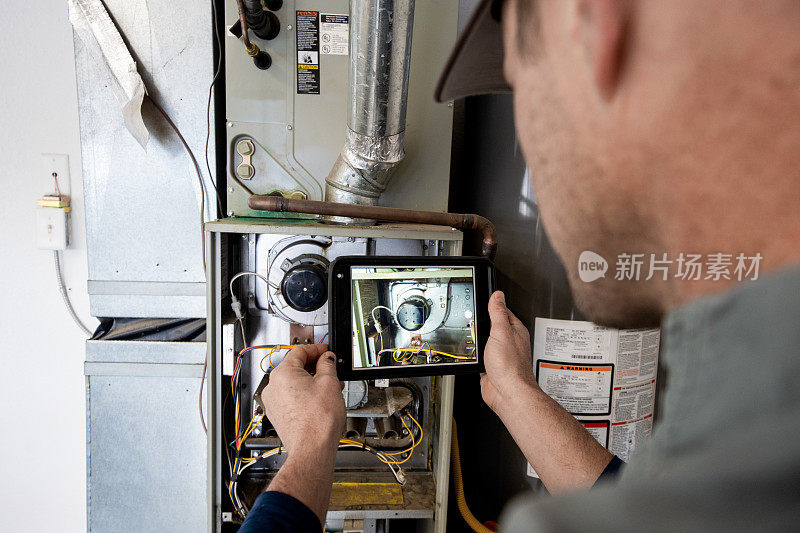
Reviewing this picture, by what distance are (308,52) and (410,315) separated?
728mm

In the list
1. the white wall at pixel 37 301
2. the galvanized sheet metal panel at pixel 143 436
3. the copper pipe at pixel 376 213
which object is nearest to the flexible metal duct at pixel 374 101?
the copper pipe at pixel 376 213

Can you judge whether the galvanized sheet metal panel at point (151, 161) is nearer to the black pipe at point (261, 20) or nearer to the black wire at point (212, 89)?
the black wire at point (212, 89)

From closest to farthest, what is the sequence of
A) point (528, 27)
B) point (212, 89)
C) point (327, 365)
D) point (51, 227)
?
point (528, 27) < point (327, 365) < point (212, 89) < point (51, 227)

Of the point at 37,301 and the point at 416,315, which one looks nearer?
the point at 416,315

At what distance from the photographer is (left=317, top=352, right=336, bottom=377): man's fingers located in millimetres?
960

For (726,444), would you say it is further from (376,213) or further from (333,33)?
(333,33)

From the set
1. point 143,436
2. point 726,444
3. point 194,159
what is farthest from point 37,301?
point 726,444

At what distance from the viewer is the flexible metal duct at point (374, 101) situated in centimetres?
103

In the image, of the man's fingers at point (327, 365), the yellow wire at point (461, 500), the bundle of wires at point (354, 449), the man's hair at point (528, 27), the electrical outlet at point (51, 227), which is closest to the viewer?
the man's hair at point (528, 27)

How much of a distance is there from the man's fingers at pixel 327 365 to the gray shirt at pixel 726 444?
0.76 meters

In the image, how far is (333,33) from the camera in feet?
4.02

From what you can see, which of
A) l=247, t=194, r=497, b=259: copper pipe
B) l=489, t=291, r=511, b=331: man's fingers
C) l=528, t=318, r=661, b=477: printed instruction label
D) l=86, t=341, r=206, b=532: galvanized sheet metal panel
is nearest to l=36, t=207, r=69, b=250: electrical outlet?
l=86, t=341, r=206, b=532: galvanized sheet metal panel

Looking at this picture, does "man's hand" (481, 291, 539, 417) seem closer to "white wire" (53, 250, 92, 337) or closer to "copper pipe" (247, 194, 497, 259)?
"copper pipe" (247, 194, 497, 259)

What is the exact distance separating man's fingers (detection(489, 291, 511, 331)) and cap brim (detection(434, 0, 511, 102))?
578mm
